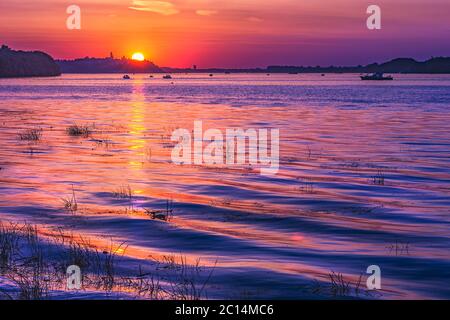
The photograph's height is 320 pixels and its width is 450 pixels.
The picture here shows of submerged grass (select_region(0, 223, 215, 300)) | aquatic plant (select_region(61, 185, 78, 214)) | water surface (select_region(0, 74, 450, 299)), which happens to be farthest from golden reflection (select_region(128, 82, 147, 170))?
submerged grass (select_region(0, 223, 215, 300))

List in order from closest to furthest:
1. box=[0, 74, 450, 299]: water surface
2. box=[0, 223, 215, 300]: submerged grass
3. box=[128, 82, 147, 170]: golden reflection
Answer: box=[0, 223, 215, 300]: submerged grass, box=[0, 74, 450, 299]: water surface, box=[128, 82, 147, 170]: golden reflection

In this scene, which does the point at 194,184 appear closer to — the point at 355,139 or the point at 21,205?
the point at 21,205

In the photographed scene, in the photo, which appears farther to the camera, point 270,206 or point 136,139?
point 136,139

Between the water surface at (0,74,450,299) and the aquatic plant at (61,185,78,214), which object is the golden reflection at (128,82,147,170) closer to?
the water surface at (0,74,450,299)

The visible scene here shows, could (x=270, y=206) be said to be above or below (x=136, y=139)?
below

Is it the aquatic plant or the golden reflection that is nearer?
the aquatic plant

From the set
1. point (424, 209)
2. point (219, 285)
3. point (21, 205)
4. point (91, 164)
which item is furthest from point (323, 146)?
point (219, 285)

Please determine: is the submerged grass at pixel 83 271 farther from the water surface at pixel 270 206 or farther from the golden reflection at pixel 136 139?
the golden reflection at pixel 136 139

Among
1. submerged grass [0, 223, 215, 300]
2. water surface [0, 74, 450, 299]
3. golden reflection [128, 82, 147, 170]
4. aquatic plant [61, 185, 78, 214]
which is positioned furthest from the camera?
golden reflection [128, 82, 147, 170]

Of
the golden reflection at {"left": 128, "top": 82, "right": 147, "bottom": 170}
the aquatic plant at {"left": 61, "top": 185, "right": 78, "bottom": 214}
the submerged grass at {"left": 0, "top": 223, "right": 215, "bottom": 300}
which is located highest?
the golden reflection at {"left": 128, "top": 82, "right": 147, "bottom": 170}

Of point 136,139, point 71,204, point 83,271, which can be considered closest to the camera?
point 83,271

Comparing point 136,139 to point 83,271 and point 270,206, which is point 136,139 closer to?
point 270,206

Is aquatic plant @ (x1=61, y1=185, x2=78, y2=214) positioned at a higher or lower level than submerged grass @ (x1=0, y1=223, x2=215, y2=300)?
higher

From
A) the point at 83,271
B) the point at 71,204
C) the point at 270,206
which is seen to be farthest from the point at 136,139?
the point at 83,271
